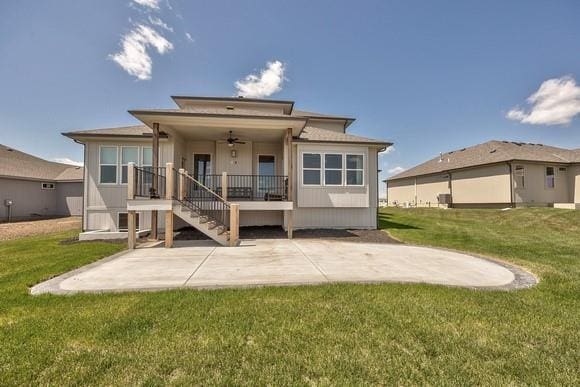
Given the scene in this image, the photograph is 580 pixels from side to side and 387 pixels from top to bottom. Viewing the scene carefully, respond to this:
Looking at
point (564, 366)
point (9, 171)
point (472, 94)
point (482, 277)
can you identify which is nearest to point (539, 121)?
point (472, 94)

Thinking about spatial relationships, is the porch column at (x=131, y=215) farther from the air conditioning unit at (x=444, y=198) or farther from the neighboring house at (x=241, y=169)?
the air conditioning unit at (x=444, y=198)

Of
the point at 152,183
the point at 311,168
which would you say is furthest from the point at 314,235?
the point at 152,183

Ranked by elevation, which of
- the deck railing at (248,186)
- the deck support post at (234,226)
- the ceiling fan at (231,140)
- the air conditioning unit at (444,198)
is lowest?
the deck support post at (234,226)

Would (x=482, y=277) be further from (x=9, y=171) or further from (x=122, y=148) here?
(x=9, y=171)

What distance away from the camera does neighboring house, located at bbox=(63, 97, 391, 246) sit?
9594 mm

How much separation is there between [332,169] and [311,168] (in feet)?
3.13

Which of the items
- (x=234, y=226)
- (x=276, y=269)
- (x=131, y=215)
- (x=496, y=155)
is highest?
(x=496, y=155)

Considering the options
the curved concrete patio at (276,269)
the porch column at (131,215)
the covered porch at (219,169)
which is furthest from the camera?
the covered porch at (219,169)

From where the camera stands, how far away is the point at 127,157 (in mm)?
10969

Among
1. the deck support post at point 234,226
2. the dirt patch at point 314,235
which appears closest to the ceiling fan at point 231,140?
the deck support post at point 234,226

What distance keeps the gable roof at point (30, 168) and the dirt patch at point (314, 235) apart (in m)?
16.8

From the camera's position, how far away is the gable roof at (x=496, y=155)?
17938 mm

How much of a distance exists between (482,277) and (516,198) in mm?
16829

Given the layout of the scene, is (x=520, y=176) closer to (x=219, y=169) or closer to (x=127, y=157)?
(x=219, y=169)
